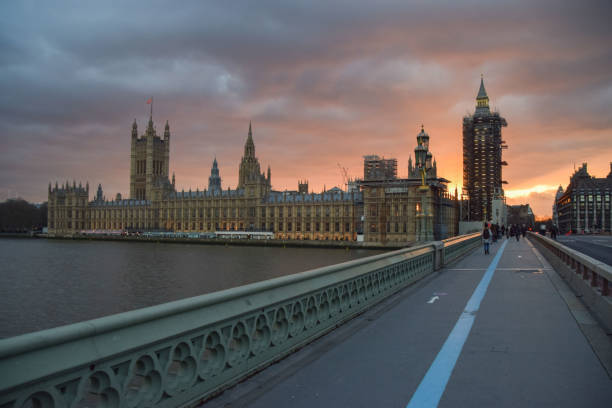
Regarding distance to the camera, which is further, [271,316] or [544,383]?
[271,316]

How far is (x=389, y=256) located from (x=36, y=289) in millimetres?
37320

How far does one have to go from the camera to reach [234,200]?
140 meters

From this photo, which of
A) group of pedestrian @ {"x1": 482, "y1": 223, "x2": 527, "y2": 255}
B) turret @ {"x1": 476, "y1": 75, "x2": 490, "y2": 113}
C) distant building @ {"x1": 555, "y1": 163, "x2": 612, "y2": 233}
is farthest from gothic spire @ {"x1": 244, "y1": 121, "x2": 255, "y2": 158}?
group of pedestrian @ {"x1": 482, "y1": 223, "x2": 527, "y2": 255}

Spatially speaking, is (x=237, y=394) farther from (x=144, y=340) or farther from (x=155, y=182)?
(x=155, y=182)

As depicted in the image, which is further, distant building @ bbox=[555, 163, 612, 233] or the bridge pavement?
distant building @ bbox=[555, 163, 612, 233]

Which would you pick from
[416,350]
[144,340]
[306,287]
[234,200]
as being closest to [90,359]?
[144,340]

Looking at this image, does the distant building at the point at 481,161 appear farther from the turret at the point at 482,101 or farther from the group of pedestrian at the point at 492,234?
the group of pedestrian at the point at 492,234

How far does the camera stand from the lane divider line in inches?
177

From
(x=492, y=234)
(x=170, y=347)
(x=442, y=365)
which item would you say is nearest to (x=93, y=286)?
(x=492, y=234)

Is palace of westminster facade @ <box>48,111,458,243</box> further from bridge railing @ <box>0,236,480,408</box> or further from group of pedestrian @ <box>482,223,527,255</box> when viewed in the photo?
bridge railing @ <box>0,236,480,408</box>

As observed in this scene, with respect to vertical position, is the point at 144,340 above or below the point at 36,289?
above

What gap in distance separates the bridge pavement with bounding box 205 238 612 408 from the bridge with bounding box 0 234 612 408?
20mm

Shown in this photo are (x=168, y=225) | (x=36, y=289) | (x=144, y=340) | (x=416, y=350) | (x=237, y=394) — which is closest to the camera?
(x=144, y=340)

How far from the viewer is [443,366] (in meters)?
5.52
